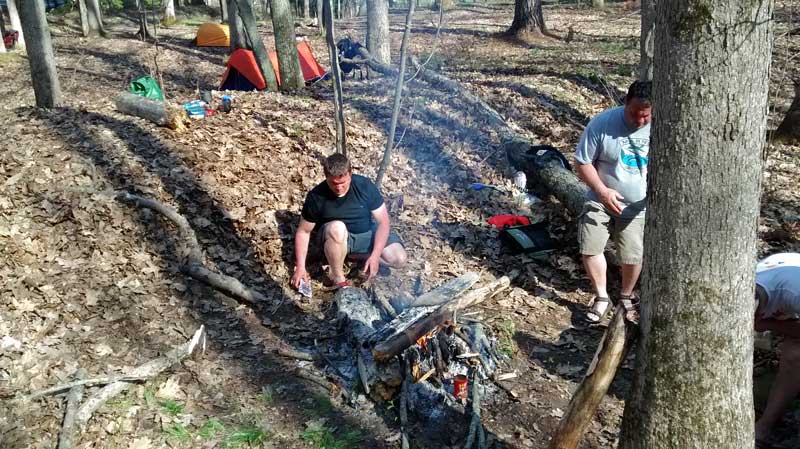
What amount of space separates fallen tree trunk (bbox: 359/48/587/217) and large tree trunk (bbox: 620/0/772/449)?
3669mm

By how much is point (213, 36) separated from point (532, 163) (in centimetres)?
1396

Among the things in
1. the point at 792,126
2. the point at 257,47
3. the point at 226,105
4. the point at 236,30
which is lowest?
the point at 792,126

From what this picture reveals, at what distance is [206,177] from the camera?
617 cm

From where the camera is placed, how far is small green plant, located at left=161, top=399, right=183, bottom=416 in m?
3.60

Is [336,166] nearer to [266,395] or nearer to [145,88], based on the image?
[266,395]

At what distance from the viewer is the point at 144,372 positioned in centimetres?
380

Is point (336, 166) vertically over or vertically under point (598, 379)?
over

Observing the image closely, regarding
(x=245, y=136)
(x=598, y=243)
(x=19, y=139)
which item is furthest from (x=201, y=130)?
(x=598, y=243)

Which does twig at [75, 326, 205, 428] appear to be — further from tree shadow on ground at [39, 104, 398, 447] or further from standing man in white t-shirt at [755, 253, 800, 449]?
standing man in white t-shirt at [755, 253, 800, 449]

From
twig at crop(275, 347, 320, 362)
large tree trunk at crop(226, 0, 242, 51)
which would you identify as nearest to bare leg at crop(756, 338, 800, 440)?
twig at crop(275, 347, 320, 362)

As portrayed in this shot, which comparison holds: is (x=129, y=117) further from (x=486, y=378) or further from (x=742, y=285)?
(x=742, y=285)

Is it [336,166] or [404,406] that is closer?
[404,406]

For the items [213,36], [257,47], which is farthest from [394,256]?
[213,36]

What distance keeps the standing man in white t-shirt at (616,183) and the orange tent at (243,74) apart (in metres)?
7.38
